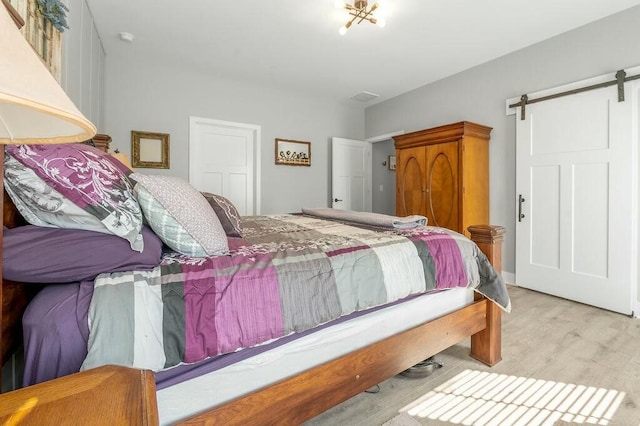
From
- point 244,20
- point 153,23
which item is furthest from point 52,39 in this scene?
point 244,20

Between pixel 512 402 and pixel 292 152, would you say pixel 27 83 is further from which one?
pixel 292 152

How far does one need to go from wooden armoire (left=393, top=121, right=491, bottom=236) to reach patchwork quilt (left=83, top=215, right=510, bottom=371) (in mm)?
2023

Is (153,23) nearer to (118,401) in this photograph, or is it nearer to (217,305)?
(217,305)

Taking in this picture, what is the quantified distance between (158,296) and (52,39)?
6.20 ft

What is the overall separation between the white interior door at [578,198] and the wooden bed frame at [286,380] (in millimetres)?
1780

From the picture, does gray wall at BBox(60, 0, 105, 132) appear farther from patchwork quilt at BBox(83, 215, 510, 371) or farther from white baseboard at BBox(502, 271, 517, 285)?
white baseboard at BBox(502, 271, 517, 285)

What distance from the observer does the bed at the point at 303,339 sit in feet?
2.78

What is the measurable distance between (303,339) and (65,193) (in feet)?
2.89

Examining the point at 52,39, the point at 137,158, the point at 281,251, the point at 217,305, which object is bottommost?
the point at 217,305

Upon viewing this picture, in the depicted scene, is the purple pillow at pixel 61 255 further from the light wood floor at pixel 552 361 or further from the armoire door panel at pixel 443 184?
the armoire door panel at pixel 443 184

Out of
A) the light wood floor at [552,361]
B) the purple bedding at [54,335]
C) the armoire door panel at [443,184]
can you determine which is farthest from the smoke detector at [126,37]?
the light wood floor at [552,361]

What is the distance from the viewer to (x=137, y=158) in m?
3.70

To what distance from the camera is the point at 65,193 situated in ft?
2.77

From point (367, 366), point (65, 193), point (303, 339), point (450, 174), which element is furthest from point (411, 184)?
point (65, 193)
